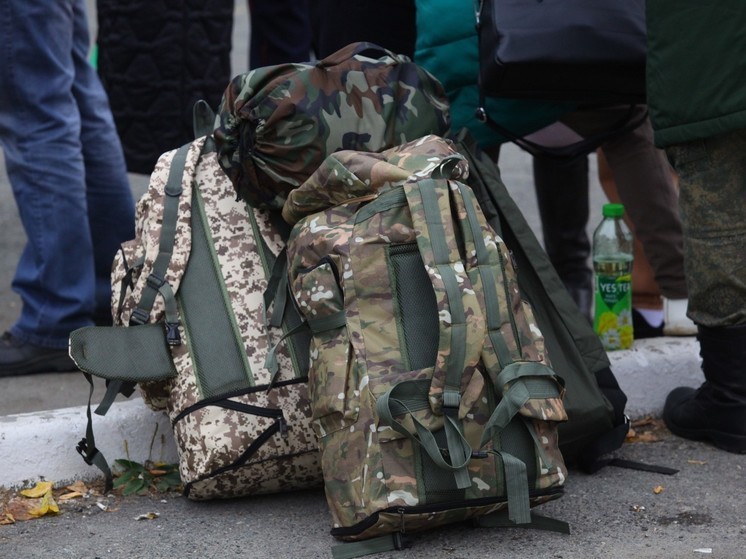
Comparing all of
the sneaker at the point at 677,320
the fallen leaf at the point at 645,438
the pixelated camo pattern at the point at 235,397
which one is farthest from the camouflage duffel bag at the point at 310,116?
the sneaker at the point at 677,320

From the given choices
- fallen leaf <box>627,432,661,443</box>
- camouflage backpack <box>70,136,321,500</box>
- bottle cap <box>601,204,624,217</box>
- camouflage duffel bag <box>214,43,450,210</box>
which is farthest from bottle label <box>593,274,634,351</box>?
camouflage backpack <box>70,136,321,500</box>

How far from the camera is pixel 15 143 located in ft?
11.6

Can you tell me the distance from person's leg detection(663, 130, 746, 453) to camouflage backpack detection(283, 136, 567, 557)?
640 mm

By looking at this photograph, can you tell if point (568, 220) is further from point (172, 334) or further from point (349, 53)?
point (172, 334)

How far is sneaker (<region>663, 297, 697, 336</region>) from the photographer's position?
3803mm

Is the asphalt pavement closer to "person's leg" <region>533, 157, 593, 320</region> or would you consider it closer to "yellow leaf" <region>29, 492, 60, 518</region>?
"yellow leaf" <region>29, 492, 60, 518</region>

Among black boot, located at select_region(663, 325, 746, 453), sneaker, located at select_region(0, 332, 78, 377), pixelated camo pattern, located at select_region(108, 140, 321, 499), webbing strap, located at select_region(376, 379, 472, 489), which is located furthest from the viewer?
sneaker, located at select_region(0, 332, 78, 377)

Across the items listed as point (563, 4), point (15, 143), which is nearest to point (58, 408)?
point (15, 143)

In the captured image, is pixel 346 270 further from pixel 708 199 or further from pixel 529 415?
pixel 708 199

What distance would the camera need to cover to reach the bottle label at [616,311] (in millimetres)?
3658

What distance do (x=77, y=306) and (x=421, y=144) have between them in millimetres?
1306

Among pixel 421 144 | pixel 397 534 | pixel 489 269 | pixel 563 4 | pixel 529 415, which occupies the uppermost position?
pixel 563 4

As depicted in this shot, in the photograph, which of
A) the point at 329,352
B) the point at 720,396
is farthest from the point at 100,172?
the point at 720,396

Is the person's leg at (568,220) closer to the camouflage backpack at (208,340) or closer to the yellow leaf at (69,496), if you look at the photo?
the camouflage backpack at (208,340)
